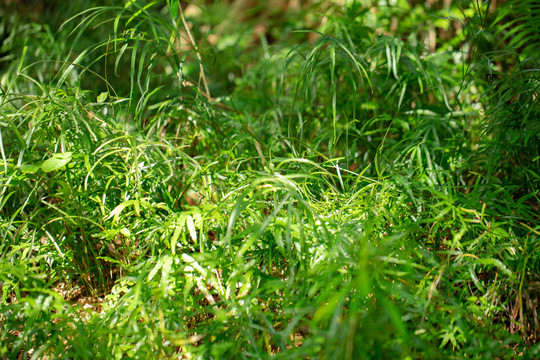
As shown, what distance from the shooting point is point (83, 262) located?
1137mm

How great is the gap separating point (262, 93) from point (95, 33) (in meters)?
1.15

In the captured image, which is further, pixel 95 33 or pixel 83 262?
pixel 95 33

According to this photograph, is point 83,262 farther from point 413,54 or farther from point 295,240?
point 413,54

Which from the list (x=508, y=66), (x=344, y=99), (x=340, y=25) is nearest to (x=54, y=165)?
(x=344, y=99)

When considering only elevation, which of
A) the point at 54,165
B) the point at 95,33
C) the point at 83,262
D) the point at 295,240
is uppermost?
the point at 95,33

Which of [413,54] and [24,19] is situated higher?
[24,19]

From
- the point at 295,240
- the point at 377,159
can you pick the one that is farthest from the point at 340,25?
the point at 295,240

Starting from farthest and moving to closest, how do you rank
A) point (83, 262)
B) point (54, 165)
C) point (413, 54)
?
point (413, 54), point (83, 262), point (54, 165)

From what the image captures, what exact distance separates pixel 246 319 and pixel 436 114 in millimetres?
1197

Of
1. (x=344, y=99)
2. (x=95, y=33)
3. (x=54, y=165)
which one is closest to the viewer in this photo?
(x=54, y=165)

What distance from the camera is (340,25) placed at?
1748 millimetres

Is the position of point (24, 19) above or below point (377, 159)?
above

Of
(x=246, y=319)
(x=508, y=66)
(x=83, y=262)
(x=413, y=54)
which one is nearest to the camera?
(x=246, y=319)

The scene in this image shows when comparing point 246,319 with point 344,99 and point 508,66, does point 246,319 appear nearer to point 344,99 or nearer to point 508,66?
point 344,99
